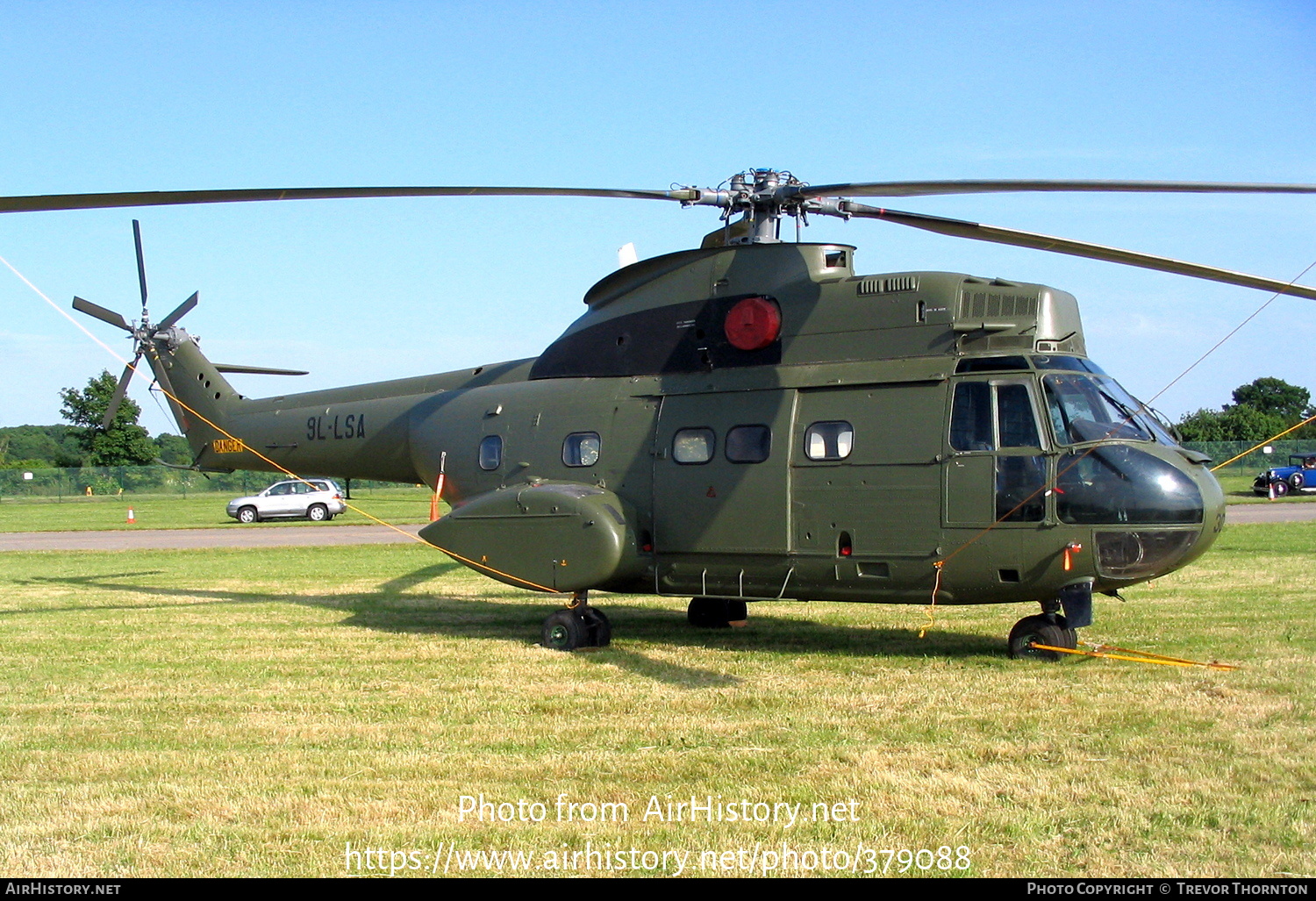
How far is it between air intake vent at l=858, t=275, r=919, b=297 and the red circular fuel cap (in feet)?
2.94

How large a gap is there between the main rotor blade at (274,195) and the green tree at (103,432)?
2320 inches

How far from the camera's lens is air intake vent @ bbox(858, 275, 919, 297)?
35.7 feet

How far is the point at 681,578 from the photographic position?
1172cm

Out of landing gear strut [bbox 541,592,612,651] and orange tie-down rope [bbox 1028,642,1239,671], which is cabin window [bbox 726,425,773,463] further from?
orange tie-down rope [bbox 1028,642,1239,671]

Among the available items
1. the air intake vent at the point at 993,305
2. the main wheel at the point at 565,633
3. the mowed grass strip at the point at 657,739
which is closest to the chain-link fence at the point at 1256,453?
the mowed grass strip at the point at 657,739

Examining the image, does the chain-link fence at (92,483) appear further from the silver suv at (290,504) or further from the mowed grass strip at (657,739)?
the mowed grass strip at (657,739)

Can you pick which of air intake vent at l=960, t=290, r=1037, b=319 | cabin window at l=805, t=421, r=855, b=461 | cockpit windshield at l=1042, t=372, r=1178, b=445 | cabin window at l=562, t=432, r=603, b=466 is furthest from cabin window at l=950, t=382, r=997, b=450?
cabin window at l=562, t=432, r=603, b=466

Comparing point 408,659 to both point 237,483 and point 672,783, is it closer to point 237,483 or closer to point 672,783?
point 672,783

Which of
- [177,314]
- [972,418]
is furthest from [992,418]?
[177,314]

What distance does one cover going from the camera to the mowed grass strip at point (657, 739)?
586cm

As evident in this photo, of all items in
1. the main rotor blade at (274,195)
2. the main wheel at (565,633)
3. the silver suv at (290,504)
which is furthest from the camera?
the silver suv at (290,504)

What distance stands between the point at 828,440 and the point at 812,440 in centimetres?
16

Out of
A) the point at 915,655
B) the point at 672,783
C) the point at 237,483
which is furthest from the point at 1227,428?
the point at 672,783

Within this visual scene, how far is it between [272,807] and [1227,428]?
7830 cm
